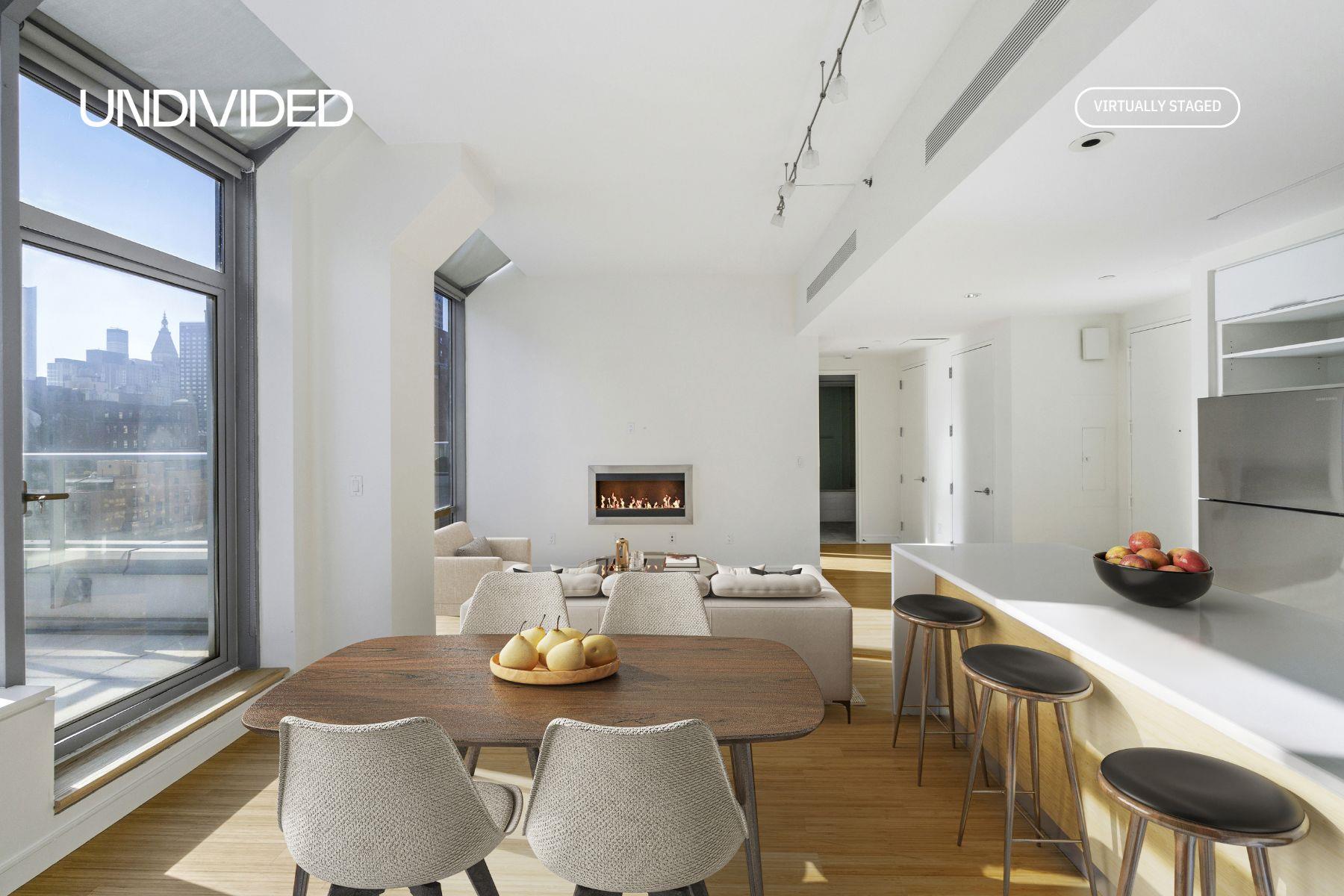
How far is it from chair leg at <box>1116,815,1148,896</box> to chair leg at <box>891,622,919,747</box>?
4.61 ft

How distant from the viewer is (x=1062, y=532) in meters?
5.46

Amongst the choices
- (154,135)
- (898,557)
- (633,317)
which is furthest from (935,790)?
(633,317)

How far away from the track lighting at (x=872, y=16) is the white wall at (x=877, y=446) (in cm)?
690

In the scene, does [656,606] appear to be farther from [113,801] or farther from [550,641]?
[113,801]

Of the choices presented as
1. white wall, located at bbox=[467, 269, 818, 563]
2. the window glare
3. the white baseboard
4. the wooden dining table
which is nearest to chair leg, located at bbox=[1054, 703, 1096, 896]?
the wooden dining table

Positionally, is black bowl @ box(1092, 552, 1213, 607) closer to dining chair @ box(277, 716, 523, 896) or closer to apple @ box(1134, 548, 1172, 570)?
apple @ box(1134, 548, 1172, 570)

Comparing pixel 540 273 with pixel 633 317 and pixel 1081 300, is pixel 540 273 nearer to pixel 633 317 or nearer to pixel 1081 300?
pixel 633 317

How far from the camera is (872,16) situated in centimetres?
202

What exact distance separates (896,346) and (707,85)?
17.3ft

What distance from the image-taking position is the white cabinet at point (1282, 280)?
2924 mm

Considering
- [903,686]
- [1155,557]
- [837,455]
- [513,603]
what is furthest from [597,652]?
[837,455]

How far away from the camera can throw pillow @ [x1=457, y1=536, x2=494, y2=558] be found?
5531mm

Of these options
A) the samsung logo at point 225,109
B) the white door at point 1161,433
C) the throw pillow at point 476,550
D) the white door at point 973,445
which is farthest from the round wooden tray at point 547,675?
the white door at point 973,445

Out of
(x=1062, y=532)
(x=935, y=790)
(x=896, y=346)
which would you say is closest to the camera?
(x=935, y=790)
